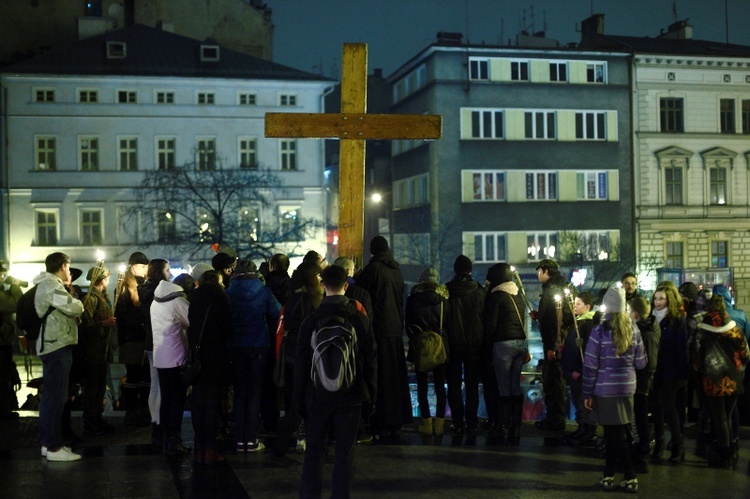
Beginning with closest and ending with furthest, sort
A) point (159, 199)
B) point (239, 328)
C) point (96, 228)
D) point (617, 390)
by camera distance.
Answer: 1. point (617, 390)
2. point (239, 328)
3. point (159, 199)
4. point (96, 228)

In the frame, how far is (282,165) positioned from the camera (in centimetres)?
5219

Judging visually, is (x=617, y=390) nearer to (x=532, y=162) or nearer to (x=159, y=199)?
(x=159, y=199)

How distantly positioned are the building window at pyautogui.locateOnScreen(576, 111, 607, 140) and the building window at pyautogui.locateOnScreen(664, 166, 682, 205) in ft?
14.5

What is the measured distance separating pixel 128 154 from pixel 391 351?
42947mm

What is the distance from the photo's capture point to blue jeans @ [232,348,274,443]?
1050 cm

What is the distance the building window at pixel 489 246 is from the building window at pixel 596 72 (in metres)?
9.63

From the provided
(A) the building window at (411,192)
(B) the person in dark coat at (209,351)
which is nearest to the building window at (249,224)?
(A) the building window at (411,192)

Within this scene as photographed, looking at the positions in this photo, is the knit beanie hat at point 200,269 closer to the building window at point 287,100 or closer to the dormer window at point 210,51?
the building window at point 287,100

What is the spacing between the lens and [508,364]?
11.6 metres

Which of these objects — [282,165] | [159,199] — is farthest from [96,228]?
[282,165]

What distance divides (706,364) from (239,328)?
4901mm

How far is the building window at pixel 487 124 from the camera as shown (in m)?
52.4

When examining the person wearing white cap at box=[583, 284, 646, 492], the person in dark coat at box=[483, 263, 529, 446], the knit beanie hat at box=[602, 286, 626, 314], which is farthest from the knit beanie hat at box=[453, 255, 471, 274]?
the knit beanie hat at box=[602, 286, 626, 314]

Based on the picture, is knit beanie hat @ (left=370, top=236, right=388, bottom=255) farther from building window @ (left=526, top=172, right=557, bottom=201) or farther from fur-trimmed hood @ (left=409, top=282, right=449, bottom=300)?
building window @ (left=526, top=172, right=557, bottom=201)
